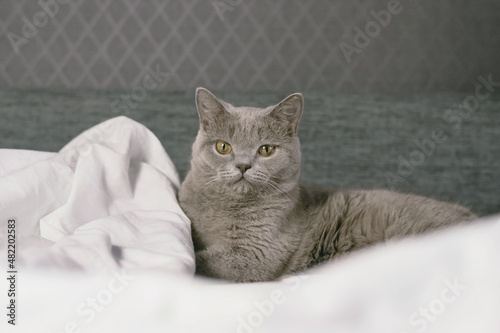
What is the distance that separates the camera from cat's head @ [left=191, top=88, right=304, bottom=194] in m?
1.14

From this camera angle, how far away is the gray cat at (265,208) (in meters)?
1.12

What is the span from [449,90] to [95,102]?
5.00ft

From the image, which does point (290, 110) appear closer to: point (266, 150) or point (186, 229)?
point (266, 150)

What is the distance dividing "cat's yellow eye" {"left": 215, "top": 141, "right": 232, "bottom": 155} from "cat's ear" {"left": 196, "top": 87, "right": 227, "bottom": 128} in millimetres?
72

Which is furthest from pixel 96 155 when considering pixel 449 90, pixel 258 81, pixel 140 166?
pixel 449 90

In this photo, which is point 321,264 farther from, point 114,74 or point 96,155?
point 114,74

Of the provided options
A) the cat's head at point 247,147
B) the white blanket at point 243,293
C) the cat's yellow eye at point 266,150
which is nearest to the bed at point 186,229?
the white blanket at point 243,293

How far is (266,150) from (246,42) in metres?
0.90

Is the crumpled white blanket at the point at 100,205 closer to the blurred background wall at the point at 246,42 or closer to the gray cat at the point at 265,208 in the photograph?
the gray cat at the point at 265,208

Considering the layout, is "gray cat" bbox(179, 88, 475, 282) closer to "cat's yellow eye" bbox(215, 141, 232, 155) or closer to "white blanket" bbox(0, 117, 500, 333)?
"cat's yellow eye" bbox(215, 141, 232, 155)

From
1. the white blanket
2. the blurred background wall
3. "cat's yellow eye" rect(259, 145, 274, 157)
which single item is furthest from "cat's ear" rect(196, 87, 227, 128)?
the blurred background wall

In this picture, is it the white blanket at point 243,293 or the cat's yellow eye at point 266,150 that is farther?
the cat's yellow eye at point 266,150

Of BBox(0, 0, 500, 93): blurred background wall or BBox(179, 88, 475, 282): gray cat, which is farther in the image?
BBox(0, 0, 500, 93): blurred background wall

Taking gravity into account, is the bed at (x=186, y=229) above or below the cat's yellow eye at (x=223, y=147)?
below
